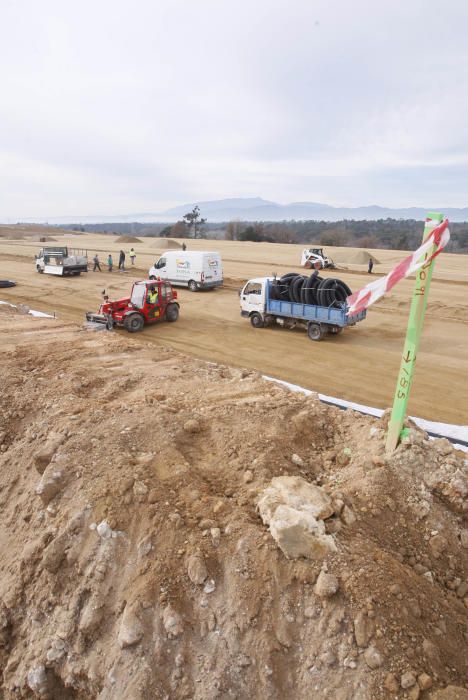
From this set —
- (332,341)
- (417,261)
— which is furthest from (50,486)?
(332,341)

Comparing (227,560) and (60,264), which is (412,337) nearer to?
(227,560)

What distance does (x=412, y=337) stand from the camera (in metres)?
4.76

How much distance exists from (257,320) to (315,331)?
8.78ft

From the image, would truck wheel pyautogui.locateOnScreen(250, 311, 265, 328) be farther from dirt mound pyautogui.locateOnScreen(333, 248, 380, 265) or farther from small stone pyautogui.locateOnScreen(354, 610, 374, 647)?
dirt mound pyautogui.locateOnScreen(333, 248, 380, 265)

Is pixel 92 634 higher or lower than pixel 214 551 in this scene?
lower

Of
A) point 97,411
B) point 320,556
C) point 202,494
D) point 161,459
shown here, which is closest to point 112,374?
point 97,411

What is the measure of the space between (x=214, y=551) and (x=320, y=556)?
97cm

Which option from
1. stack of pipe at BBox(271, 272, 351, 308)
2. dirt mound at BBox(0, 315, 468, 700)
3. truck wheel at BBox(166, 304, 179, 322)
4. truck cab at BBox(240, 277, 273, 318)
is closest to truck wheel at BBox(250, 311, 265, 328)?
truck cab at BBox(240, 277, 273, 318)

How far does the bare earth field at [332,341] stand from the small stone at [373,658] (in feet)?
26.0

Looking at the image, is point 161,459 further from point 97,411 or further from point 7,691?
point 7,691

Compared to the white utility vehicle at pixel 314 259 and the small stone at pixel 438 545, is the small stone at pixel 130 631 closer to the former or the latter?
the small stone at pixel 438 545

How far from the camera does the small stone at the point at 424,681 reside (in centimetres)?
318

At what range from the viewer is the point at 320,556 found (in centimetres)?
386

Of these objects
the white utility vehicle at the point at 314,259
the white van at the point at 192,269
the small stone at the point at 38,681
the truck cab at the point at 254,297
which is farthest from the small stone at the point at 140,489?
the white utility vehicle at the point at 314,259
